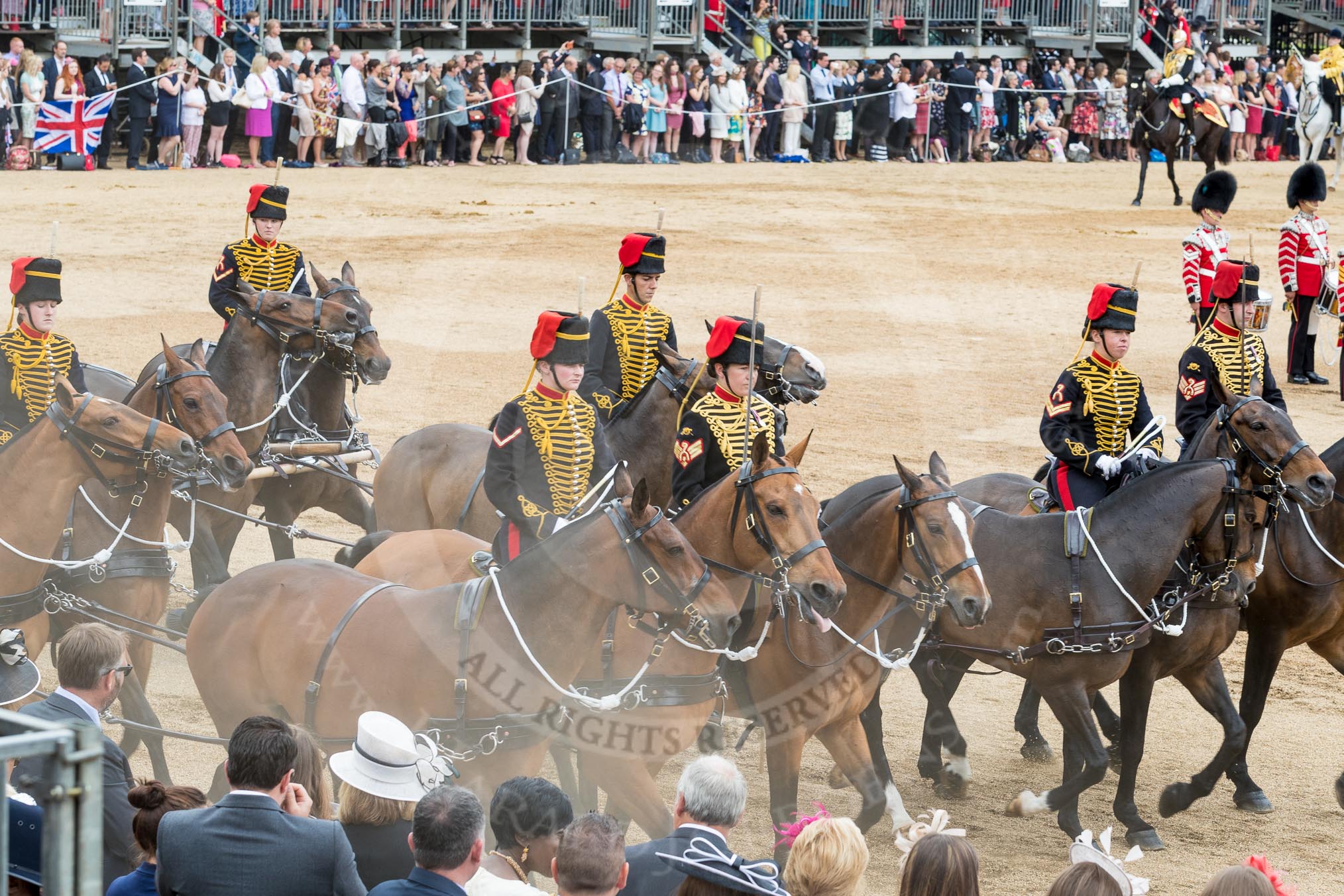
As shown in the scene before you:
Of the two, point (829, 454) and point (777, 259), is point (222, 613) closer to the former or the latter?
point (829, 454)

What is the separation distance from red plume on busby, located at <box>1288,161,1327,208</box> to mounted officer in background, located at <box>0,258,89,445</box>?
1169cm

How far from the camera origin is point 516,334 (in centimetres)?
1820

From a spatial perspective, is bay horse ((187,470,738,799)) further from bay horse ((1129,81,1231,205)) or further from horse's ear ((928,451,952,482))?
bay horse ((1129,81,1231,205))

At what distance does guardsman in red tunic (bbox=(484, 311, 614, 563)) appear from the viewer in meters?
7.30

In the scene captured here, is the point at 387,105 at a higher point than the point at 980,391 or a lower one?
higher

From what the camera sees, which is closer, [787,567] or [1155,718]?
[787,567]

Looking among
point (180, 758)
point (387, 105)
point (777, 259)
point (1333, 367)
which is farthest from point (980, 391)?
point (387, 105)

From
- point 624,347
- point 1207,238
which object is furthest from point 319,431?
point 1207,238

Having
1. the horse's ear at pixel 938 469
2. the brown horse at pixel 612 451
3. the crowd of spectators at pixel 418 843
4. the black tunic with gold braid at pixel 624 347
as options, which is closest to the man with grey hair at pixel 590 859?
the crowd of spectators at pixel 418 843

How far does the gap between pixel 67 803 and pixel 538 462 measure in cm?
468

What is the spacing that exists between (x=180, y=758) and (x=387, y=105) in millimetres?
21270

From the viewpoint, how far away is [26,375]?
8.73 metres

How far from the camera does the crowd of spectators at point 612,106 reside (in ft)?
87.4

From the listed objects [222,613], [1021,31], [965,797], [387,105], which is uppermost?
[1021,31]
